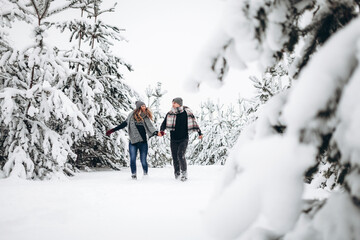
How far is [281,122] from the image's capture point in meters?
0.98

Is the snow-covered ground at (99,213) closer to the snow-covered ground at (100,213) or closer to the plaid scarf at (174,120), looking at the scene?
the snow-covered ground at (100,213)

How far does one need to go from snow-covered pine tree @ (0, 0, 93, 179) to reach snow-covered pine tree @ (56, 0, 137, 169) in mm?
1833

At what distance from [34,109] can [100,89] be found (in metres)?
2.48

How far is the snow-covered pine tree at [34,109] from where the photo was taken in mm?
4594

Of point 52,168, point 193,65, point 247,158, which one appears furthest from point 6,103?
point 247,158

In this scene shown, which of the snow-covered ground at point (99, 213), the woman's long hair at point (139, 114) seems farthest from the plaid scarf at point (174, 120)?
the snow-covered ground at point (99, 213)

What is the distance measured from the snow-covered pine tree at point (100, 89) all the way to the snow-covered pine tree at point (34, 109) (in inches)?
72.2

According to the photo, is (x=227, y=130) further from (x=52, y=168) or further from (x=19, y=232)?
(x=19, y=232)

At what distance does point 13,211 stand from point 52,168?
9.72 ft

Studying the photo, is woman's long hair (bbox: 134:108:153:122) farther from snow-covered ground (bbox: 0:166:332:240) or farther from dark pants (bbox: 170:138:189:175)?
snow-covered ground (bbox: 0:166:332:240)

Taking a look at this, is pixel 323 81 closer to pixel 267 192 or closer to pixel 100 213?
pixel 267 192

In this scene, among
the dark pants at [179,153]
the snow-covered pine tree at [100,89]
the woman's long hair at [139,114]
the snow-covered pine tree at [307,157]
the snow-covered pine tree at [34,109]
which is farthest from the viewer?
the snow-covered pine tree at [100,89]

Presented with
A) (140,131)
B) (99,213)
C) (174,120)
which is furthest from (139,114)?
(99,213)

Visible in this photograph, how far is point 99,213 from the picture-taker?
2.46 m
